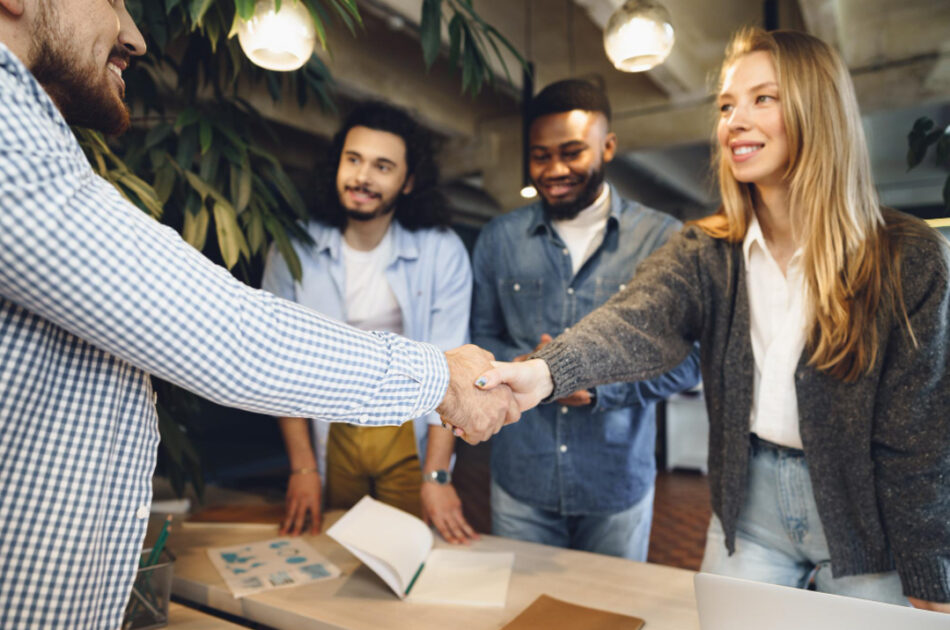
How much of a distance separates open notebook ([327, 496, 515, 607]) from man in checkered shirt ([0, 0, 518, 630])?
0.48 m

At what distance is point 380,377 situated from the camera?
99 cm

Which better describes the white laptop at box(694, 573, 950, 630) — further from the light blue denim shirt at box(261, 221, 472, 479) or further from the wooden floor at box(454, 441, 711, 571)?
the wooden floor at box(454, 441, 711, 571)

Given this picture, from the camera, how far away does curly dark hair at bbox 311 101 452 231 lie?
2.24m

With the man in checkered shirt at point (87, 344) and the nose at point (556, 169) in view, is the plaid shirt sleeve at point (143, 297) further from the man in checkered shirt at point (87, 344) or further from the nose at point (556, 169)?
the nose at point (556, 169)

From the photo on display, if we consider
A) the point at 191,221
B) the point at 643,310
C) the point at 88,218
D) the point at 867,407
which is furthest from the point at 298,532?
the point at 867,407

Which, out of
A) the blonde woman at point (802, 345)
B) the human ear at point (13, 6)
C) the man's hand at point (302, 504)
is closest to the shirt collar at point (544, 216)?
the blonde woman at point (802, 345)

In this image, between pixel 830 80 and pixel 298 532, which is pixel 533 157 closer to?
pixel 830 80

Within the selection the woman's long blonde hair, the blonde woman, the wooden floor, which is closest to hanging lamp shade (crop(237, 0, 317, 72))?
the blonde woman

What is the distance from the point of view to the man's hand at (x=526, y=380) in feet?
4.35

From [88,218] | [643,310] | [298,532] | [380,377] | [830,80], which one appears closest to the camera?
[88,218]

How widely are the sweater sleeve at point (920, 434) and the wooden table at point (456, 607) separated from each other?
40 centimetres

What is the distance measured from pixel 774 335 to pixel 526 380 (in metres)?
0.55

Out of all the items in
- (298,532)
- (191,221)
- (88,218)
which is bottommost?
(298,532)

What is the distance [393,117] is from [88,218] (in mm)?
1666
